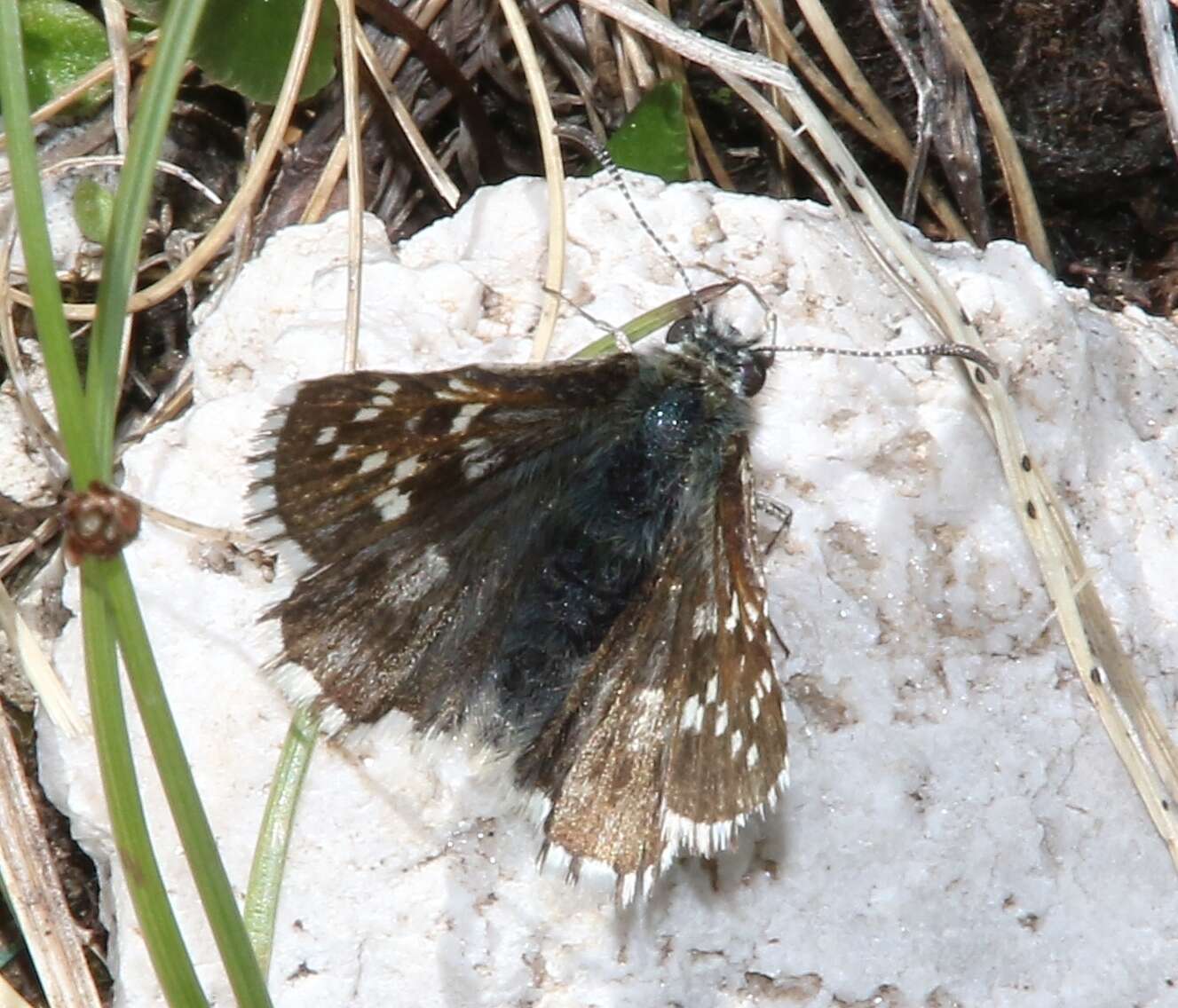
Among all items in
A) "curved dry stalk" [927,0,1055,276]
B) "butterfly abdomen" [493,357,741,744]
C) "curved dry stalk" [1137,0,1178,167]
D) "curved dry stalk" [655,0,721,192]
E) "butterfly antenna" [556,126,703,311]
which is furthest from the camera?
"curved dry stalk" [655,0,721,192]

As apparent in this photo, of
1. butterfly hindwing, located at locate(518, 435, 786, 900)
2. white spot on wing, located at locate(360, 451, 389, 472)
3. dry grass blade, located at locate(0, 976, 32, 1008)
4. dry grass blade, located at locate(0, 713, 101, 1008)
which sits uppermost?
white spot on wing, located at locate(360, 451, 389, 472)

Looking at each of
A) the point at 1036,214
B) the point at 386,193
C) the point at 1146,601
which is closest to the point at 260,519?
the point at 386,193

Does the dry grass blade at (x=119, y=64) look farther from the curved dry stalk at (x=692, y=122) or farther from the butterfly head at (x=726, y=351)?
the butterfly head at (x=726, y=351)

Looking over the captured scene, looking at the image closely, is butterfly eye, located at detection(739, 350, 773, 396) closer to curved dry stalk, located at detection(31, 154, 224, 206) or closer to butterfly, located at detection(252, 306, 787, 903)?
butterfly, located at detection(252, 306, 787, 903)

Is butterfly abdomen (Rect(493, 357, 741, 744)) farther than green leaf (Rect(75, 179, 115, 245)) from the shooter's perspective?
No

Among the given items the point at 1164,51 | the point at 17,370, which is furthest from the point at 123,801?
the point at 1164,51

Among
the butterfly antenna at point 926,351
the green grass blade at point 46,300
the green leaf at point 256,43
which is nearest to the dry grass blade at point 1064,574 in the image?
the butterfly antenna at point 926,351

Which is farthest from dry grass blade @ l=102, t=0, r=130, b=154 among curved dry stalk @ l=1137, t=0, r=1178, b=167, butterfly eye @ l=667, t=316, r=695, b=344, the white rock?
curved dry stalk @ l=1137, t=0, r=1178, b=167
